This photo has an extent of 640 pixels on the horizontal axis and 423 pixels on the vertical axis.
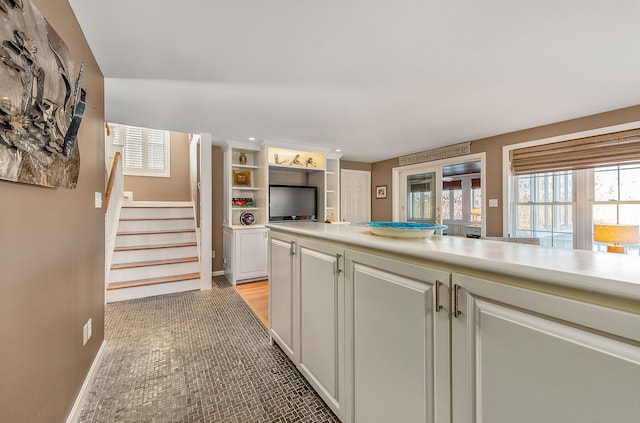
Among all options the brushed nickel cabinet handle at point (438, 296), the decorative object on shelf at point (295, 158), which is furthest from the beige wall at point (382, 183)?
the brushed nickel cabinet handle at point (438, 296)

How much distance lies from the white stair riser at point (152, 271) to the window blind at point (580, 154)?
16.0 feet

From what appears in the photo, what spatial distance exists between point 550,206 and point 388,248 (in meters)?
3.71

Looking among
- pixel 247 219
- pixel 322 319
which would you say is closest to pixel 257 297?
pixel 247 219

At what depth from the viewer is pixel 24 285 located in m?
0.98

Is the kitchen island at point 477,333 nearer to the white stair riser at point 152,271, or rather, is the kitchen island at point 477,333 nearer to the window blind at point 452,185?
the white stair riser at point 152,271

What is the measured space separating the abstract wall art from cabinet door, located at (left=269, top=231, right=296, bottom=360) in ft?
4.04

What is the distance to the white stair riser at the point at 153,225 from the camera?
387cm

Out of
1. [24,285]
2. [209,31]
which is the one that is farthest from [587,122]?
[24,285]

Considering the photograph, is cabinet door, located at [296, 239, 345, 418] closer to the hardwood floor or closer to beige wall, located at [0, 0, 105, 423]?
the hardwood floor

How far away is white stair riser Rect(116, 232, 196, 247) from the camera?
12.2 feet

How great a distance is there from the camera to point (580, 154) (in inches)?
120

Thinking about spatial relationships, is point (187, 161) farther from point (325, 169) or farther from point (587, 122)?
point (587, 122)

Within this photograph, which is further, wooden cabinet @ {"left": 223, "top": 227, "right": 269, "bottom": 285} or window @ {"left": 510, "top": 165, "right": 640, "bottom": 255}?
wooden cabinet @ {"left": 223, "top": 227, "right": 269, "bottom": 285}

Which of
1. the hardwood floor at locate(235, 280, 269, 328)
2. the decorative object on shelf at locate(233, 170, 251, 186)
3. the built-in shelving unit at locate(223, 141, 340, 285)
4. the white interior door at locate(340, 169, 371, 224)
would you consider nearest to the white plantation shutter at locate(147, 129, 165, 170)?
the built-in shelving unit at locate(223, 141, 340, 285)
